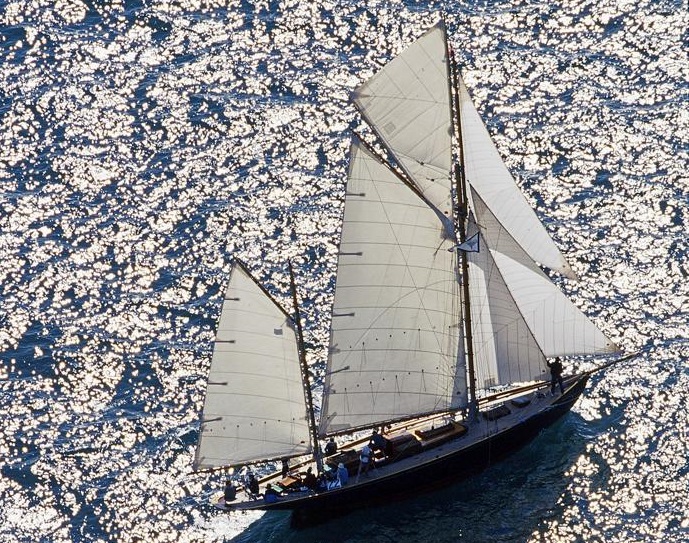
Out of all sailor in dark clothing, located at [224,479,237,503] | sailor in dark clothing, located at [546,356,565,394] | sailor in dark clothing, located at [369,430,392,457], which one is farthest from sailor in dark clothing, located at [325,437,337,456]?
sailor in dark clothing, located at [546,356,565,394]

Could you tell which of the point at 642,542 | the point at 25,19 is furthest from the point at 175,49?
the point at 642,542

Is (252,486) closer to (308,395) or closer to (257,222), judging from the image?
(308,395)

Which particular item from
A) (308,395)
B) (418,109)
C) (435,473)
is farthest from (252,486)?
(418,109)

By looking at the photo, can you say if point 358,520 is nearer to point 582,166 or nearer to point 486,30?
point 582,166

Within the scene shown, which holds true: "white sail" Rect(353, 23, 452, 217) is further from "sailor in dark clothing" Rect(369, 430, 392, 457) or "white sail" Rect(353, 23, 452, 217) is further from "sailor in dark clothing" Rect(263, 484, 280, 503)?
"sailor in dark clothing" Rect(263, 484, 280, 503)

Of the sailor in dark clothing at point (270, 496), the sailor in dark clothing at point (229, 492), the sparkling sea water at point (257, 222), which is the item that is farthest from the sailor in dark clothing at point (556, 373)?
the sailor in dark clothing at point (229, 492)

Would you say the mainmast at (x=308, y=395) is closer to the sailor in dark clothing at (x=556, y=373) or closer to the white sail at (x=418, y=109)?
the white sail at (x=418, y=109)

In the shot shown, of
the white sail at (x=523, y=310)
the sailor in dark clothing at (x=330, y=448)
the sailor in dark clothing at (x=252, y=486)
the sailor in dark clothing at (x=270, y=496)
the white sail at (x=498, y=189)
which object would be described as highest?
the white sail at (x=498, y=189)
